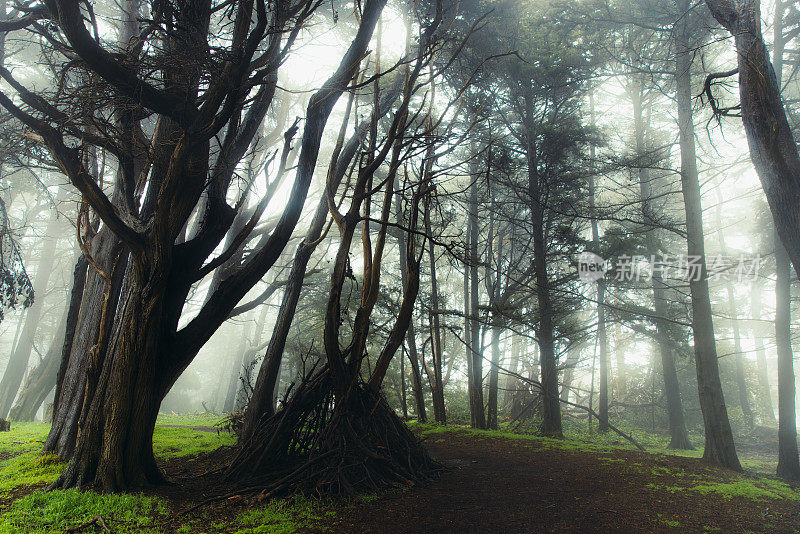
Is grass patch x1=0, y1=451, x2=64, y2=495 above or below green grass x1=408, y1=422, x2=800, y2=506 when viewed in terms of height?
above

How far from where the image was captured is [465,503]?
3.85 m

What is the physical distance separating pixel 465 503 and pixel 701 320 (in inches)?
284

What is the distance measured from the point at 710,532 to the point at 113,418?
5.13m

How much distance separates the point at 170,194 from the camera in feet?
13.6

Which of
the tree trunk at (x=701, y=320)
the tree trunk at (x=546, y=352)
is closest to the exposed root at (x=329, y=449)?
the tree trunk at (x=546, y=352)

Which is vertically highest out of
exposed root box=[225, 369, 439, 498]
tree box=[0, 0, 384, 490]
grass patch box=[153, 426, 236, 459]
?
tree box=[0, 0, 384, 490]

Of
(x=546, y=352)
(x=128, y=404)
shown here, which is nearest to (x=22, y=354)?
(x=128, y=404)

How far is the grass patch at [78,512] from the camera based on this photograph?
3.02 meters

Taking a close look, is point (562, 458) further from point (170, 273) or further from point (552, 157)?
point (552, 157)

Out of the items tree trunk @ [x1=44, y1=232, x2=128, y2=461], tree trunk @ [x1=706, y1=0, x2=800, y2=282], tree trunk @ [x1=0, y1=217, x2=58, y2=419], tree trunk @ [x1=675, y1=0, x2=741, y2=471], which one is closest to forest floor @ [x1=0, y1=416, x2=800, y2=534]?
tree trunk @ [x1=44, y1=232, x2=128, y2=461]

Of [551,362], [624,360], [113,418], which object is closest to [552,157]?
[551,362]

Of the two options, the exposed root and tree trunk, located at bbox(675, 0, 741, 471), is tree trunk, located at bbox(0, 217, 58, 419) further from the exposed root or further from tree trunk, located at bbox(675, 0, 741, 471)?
tree trunk, located at bbox(675, 0, 741, 471)

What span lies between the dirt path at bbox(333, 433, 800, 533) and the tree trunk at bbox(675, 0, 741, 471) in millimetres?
2391

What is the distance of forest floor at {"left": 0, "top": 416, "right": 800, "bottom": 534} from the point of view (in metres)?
3.23
